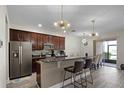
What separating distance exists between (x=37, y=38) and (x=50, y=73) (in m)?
3.22

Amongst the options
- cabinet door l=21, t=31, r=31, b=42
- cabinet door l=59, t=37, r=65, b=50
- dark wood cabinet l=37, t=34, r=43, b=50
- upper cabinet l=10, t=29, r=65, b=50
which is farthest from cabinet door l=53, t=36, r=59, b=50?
cabinet door l=21, t=31, r=31, b=42

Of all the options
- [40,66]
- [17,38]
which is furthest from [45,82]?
[17,38]

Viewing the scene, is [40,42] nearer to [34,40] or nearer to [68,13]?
[34,40]

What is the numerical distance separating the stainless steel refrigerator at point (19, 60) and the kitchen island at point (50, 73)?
5.57 ft

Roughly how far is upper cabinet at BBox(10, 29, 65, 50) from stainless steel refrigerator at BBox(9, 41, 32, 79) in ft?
2.02

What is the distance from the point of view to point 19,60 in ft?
15.6

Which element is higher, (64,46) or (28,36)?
(28,36)

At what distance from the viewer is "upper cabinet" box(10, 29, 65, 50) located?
519cm

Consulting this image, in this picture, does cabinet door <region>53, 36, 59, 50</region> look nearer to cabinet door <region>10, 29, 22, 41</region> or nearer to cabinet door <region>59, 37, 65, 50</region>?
cabinet door <region>59, 37, 65, 50</region>

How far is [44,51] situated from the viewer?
6.89 meters

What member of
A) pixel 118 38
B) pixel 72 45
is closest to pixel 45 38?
pixel 72 45

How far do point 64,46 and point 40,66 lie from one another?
4915 millimetres

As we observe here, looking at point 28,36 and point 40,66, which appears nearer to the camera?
point 40,66
